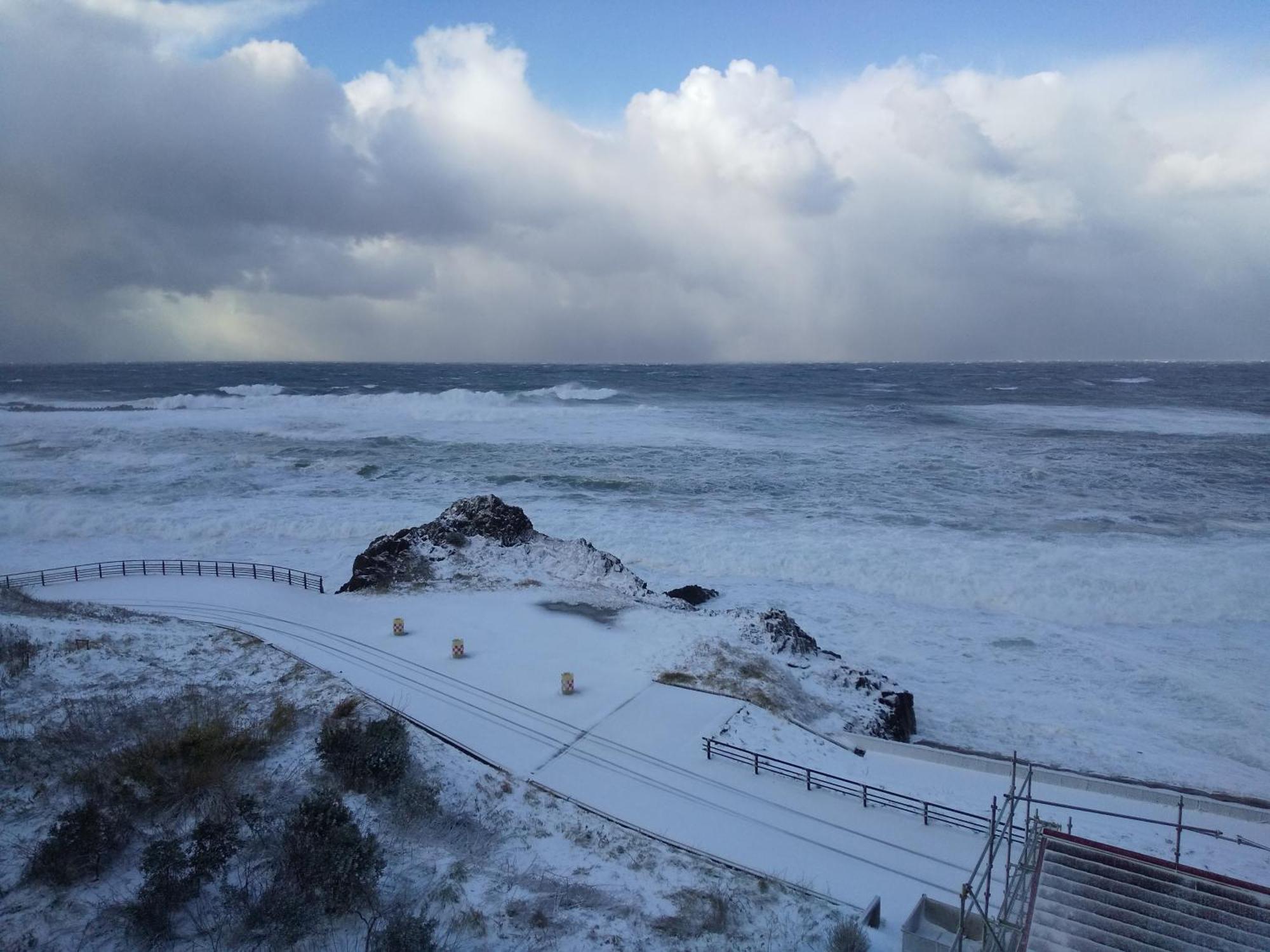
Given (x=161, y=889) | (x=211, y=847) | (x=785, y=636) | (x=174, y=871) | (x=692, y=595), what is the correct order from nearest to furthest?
1. (x=161, y=889)
2. (x=174, y=871)
3. (x=211, y=847)
4. (x=785, y=636)
5. (x=692, y=595)

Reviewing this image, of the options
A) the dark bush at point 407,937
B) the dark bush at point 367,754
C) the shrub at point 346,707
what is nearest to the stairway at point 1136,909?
the dark bush at point 407,937

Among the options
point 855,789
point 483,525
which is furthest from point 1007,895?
point 483,525

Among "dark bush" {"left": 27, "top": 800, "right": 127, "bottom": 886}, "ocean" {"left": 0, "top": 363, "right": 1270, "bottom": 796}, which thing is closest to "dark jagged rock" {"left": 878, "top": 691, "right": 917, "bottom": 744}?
"ocean" {"left": 0, "top": 363, "right": 1270, "bottom": 796}

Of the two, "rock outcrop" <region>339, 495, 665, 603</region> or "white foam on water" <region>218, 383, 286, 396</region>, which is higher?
"white foam on water" <region>218, 383, 286, 396</region>

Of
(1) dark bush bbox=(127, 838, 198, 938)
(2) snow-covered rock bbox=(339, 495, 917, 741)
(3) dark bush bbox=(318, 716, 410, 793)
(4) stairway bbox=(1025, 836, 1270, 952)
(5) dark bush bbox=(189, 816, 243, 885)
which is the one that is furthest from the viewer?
(2) snow-covered rock bbox=(339, 495, 917, 741)

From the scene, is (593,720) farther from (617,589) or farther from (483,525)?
(483,525)

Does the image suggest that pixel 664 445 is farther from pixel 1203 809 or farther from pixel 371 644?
pixel 1203 809

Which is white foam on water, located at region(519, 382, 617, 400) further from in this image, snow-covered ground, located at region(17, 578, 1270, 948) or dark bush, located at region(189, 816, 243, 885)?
dark bush, located at region(189, 816, 243, 885)
